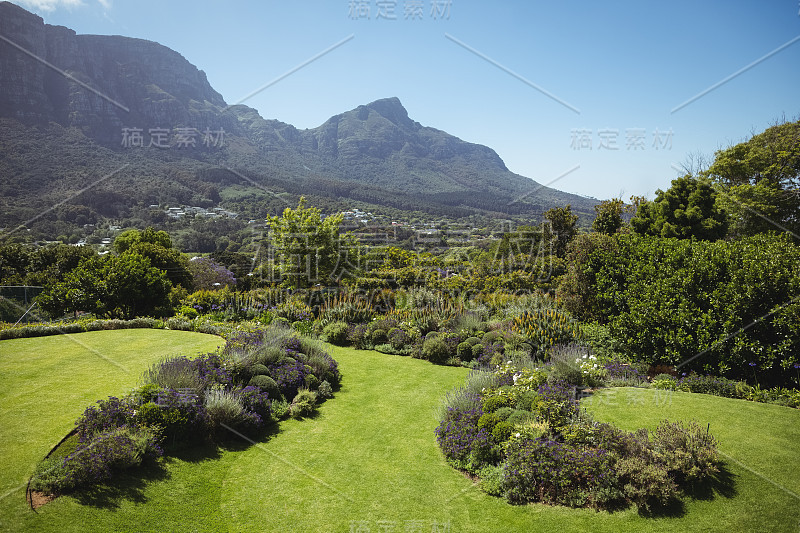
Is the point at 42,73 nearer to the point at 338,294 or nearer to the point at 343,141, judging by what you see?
the point at 343,141

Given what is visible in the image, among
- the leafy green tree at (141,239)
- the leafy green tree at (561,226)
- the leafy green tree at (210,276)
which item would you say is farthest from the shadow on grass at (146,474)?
the leafy green tree at (141,239)

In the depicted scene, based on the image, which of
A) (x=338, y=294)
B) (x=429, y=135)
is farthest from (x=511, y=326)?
(x=429, y=135)

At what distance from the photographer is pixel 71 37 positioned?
97.9 metres

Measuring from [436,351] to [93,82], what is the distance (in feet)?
385

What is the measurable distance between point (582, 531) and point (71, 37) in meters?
138

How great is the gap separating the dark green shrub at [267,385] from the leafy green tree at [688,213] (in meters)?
17.5

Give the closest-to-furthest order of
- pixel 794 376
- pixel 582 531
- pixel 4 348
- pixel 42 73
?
pixel 582 531 < pixel 794 376 < pixel 4 348 < pixel 42 73

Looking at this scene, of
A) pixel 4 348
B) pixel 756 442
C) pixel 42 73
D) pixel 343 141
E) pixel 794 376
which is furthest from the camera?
pixel 343 141

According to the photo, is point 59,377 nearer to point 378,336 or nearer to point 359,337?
point 359,337

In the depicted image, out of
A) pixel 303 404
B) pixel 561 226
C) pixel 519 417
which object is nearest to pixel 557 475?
pixel 519 417

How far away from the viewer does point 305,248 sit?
1609 cm

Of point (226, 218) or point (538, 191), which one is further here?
point (538, 191)

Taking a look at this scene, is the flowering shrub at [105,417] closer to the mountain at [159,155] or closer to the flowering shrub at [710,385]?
the flowering shrub at [710,385]

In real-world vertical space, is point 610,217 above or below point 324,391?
above
